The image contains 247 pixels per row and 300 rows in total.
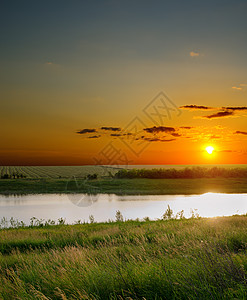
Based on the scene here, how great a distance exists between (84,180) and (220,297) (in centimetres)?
6996

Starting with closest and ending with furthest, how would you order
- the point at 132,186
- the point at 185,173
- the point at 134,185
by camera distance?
1. the point at 132,186
2. the point at 134,185
3. the point at 185,173

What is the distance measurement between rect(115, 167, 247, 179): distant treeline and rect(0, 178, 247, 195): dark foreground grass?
2.62 m

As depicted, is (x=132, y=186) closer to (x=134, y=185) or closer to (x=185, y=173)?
(x=134, y=185)

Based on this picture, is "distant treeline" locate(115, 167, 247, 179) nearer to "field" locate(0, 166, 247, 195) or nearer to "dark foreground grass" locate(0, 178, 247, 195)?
"field" locate(0, 166, 247, 195)

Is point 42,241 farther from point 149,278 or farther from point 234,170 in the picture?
point 234,170

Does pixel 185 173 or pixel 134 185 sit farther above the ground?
pixel 185 173

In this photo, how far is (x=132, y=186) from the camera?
209 feet

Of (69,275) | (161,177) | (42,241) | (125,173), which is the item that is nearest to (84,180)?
(125,173)

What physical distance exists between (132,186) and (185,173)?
16.7m

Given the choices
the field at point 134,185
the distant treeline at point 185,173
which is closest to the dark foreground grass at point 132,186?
the field at point 134,185

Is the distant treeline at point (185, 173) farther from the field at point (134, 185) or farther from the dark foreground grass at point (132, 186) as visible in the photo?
the dark foreground grass at point (132, 186)

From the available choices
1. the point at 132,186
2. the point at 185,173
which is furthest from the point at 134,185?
the point at 185,173

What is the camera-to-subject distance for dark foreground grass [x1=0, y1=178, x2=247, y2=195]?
199 ft

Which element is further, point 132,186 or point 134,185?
point 134,185
